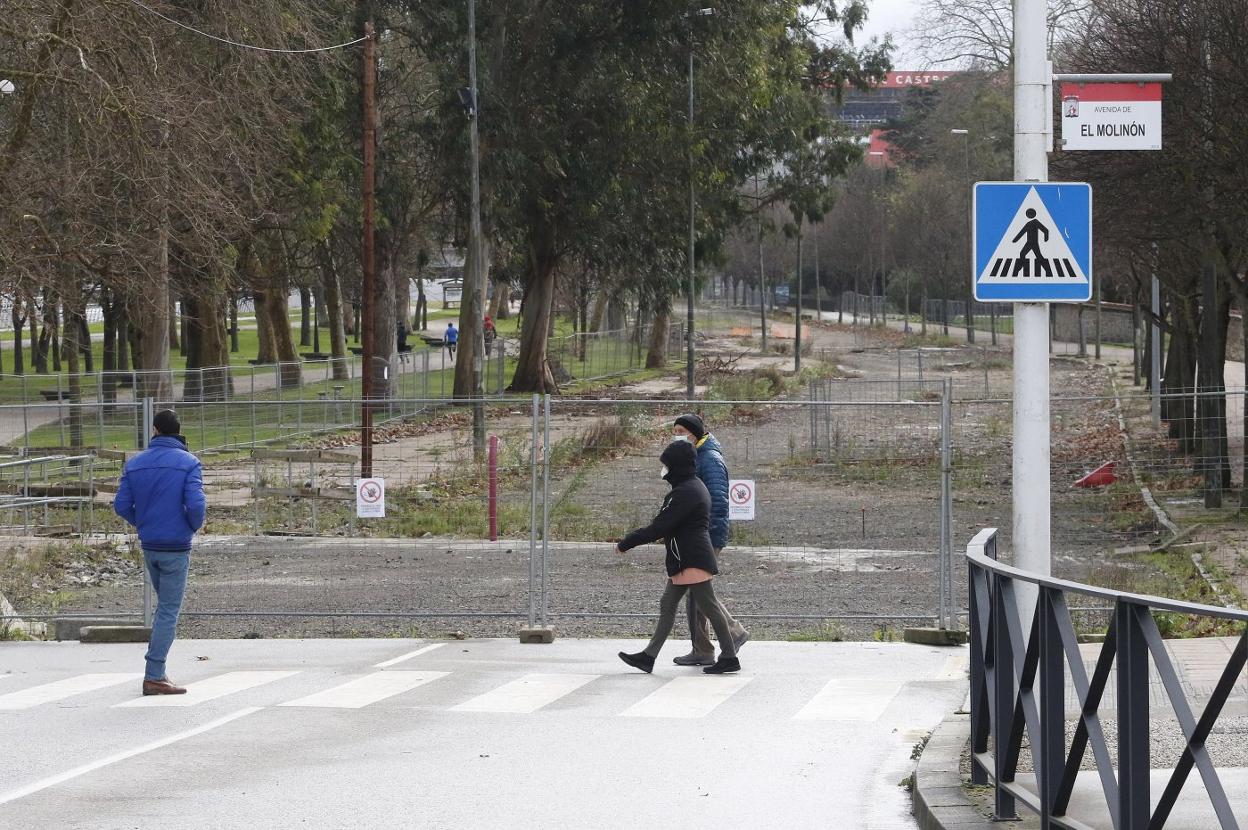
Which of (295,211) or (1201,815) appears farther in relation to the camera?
(295,211)

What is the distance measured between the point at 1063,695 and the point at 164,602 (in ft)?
23.6

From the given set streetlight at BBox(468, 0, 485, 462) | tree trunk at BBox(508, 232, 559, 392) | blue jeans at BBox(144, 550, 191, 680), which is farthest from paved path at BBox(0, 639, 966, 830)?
tree trunk at BBox(508, 232, 559, 392)

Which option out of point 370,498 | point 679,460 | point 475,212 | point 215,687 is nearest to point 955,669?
point 679,460

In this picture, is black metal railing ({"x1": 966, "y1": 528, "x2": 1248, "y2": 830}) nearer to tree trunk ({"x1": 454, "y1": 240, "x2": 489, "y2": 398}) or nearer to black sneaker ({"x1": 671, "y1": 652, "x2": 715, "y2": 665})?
black sneaker ({"x1": 671, "y1": 652, "x2": 715, "y2": 665})

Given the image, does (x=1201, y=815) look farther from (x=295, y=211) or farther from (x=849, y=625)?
(x=295, y=211)

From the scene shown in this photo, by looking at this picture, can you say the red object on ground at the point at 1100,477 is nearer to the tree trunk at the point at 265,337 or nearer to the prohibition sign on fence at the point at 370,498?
the prohibition sign on fence at the point at 370,498

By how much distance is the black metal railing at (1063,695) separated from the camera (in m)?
4.47

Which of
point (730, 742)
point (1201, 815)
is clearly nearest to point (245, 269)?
point (730, 742)

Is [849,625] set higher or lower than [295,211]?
lower

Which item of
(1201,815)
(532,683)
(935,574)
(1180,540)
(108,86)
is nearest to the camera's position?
(1201,815)

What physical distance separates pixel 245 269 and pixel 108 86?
23769 mm

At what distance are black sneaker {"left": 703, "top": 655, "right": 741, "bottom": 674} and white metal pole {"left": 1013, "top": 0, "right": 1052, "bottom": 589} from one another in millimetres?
3800

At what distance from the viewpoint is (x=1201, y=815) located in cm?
472

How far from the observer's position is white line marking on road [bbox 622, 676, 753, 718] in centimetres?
1003
